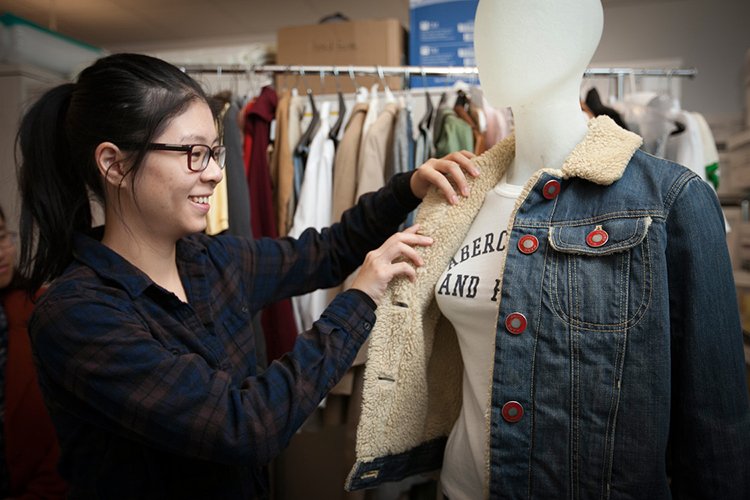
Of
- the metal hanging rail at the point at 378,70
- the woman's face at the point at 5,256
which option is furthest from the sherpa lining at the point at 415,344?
the woman's face at the point at 5,256

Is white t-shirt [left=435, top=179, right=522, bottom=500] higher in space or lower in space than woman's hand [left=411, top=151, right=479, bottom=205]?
lower

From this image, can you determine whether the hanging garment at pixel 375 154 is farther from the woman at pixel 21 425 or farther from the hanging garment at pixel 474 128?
the woman at pixel 21 425

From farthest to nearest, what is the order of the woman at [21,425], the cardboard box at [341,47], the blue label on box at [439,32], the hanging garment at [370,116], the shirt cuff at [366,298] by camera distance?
the blue label on box at [439,32], the cardboard box at [341,47], the hanging garment at [370,116], the woman at [21,425], the shirt cuff at [366,298]

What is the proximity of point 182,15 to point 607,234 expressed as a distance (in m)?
4.17

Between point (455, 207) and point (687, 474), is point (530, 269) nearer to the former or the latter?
point (455, 207)

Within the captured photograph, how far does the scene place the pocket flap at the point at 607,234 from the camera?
712 millimetres

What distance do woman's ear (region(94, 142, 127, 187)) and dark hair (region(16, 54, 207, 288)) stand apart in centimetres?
1

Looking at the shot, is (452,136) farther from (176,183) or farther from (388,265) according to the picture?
(176,183)

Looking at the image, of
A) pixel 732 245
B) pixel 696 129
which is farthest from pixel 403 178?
pixel 732 245

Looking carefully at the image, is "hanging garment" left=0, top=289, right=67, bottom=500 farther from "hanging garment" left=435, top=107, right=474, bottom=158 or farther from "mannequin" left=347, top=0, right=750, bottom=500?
"hanging garment" left=435, top=107, right=474, bottom=158

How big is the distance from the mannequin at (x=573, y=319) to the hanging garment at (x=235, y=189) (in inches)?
32.1

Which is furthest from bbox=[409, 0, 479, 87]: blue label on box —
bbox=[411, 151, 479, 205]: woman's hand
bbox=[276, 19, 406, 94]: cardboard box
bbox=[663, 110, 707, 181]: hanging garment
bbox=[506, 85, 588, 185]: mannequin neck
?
bbox=[506, 85, 588, 185]: mannequin neck

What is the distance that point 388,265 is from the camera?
0.95 metres

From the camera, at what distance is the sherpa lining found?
37.4 inches
